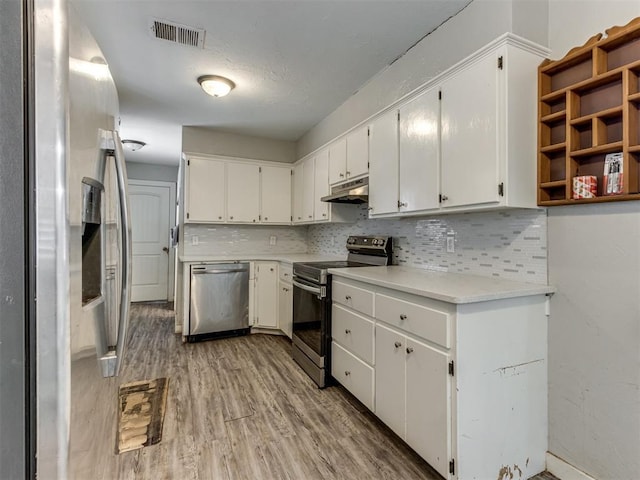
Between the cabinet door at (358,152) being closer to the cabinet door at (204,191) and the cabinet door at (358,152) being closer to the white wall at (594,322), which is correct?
the white wall at (594,322)

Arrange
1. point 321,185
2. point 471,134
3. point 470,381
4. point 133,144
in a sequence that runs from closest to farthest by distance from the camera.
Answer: point 470,381, point 471,134, point 321,185, point 133,144

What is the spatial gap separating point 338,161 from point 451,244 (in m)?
1.43

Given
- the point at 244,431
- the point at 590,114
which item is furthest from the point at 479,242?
the point at 244,431

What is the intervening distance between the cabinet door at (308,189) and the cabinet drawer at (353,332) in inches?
62.4

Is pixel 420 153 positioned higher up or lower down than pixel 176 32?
lower down

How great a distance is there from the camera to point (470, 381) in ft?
4.74

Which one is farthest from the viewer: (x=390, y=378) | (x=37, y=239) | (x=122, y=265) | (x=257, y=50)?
(x=257, y=50)

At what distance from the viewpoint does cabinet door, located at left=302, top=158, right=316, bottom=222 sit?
3713mm

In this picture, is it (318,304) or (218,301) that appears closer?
(318,304)

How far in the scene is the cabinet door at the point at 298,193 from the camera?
4035 millimetres

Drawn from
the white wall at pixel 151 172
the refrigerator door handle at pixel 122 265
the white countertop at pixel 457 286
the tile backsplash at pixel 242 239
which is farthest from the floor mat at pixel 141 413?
the white wall at pixel 151 172

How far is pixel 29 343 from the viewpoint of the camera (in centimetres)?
57

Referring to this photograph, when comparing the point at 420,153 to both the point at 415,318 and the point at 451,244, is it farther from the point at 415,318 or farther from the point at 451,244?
the point at 415,318

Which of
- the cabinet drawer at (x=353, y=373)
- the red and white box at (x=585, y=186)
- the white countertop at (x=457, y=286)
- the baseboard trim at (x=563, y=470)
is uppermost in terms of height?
the red and white box at (x=585, y=186)
